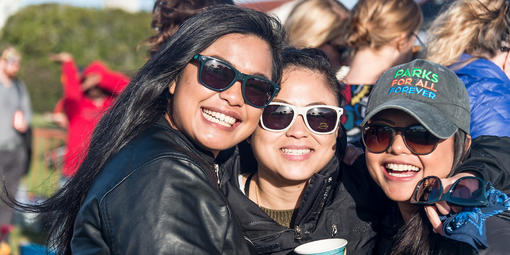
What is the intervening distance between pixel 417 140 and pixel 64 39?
21.4m

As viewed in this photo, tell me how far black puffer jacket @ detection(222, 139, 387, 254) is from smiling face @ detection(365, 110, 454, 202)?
320 millimetres

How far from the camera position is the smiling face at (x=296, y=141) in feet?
10.4

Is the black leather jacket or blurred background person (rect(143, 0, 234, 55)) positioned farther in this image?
blurred background person (rect(143, 0, 234, 55))

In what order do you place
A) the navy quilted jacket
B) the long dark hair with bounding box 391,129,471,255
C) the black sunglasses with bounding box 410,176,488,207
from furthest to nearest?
the navy quilted jacket → the long dark hair with bounding box 391,129,471,255 → the black sunglasses with bounding box 410,176,488,207

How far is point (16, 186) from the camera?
8516 mm

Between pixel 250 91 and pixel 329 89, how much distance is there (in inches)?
27.1

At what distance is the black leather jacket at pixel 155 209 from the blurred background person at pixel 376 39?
205 centimetres

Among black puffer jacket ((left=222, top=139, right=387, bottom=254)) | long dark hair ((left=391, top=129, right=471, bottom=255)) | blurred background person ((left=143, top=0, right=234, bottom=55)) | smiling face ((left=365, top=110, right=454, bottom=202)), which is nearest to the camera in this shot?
long dark hair ((left=391, top=129, right=471, bottom=255))

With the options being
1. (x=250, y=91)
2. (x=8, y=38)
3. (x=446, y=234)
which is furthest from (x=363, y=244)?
(x=8, y=38)

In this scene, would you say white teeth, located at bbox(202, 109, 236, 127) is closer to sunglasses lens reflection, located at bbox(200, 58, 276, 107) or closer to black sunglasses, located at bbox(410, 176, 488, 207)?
sunglasses lens reflection, located at bbox(200, 58, 276, 107)

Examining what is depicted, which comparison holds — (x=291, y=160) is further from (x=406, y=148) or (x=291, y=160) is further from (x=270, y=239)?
(x=406, y=148)

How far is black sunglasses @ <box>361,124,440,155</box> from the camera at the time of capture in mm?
2699

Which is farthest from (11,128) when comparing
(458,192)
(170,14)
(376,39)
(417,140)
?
(458,192)

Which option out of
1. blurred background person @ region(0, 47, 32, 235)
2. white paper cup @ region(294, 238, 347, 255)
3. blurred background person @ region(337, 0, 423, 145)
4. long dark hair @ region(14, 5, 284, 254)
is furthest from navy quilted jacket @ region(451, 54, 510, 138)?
blurred background person @ region(0, 47, 32, 235)
